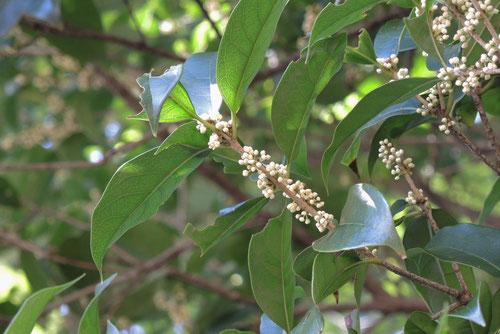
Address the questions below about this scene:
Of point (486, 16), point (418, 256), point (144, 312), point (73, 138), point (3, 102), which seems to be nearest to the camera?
point (486, 16)

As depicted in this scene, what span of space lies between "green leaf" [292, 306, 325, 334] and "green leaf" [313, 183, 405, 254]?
87mm

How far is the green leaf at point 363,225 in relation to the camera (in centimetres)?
61

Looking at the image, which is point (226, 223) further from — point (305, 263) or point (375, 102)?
point (375, 102)

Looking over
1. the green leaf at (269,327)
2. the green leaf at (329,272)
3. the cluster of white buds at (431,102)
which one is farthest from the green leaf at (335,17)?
the green leaf at (269,327)

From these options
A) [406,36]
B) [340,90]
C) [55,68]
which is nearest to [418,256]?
A: [406,36]

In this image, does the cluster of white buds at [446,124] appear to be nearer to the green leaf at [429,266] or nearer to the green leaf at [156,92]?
the green leaf at [429,266]

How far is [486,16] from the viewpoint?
0.70 metres

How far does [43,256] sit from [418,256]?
50.4 inches

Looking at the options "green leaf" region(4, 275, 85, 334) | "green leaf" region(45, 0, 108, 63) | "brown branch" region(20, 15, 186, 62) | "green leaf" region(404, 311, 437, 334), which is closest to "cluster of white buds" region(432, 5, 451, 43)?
"green leaf" region(404, 311, 437, 334)

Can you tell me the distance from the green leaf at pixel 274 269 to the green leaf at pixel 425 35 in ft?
0.80

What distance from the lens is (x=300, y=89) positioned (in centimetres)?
77

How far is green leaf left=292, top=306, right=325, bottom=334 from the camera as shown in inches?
27.8

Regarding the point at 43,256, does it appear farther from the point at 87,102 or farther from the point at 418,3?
the point at 418,3

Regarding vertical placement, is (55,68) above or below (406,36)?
below
